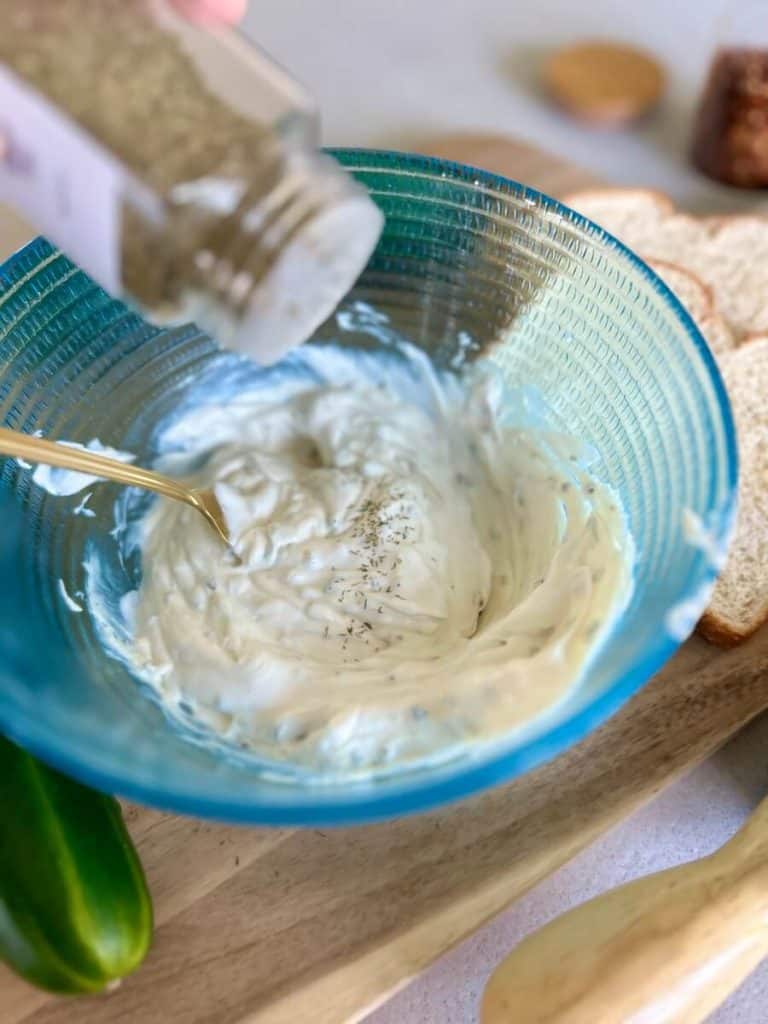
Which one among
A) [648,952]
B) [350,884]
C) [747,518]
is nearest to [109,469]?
[350,884]

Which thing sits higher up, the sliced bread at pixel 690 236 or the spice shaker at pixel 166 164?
the spice shaker at pixel 166 164

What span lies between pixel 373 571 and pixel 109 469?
0.38 meters

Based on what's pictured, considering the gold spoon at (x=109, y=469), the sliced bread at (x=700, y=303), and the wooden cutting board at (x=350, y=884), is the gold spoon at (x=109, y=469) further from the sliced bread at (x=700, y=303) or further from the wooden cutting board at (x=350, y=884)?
the sliced bread at (x=700, y=303)

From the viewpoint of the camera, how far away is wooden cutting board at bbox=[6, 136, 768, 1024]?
4.06ft

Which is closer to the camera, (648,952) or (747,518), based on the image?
(648,952)

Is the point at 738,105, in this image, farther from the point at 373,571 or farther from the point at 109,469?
the point at 109,469

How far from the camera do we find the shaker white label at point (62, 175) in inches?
38.3

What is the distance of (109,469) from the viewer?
1361mm

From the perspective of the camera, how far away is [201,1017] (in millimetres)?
1227

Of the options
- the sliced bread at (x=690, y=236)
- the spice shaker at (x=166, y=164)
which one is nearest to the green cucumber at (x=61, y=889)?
the spice shaker at (x=166, y=164)

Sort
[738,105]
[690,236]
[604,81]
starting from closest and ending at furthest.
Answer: [690,236] → [738,105] → [604,81]

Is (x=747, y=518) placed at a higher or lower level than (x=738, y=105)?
lower

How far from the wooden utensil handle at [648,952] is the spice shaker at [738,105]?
166cm

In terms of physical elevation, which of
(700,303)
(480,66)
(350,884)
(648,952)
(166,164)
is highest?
(166,164)
